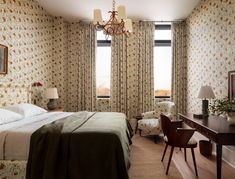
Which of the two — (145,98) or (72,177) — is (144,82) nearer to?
(145,98)

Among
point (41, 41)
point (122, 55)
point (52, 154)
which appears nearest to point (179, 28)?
point (122, 55)

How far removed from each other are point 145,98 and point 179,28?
2.20m

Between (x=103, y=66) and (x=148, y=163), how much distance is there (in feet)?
10.9

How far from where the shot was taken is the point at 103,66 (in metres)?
5.80

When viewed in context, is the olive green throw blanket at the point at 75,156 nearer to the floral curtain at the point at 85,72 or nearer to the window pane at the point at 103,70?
the floral curtain at the point at 85,72

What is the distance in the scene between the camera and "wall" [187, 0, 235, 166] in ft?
10.9

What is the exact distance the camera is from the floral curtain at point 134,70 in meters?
5.59

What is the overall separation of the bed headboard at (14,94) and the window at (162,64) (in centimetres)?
341

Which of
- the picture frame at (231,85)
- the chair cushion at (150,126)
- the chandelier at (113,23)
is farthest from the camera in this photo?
the chair cushion at (150,126)

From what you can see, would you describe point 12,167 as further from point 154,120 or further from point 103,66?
point 103,66

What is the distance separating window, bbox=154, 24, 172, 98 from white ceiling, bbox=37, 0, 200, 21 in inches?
20.8

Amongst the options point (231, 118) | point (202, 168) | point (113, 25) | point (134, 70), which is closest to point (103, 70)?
point (134, 70)

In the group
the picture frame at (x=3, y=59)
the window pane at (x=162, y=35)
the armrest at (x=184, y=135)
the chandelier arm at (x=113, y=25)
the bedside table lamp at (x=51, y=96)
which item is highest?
the window pane at (x=162, y=35)

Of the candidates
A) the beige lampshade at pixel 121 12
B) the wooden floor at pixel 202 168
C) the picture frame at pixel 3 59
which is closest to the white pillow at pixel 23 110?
the picture frame at pixel 3 59
